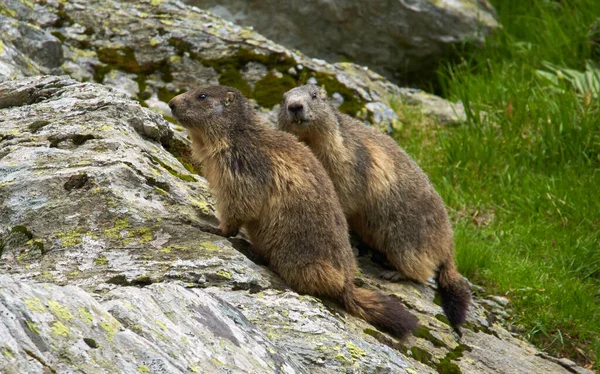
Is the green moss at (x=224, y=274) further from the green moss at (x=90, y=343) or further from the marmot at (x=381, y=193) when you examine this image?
the marmot at (x=381, y=193)

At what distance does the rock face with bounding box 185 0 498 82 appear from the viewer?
39.1ft

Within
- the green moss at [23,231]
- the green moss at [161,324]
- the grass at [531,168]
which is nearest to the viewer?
the green moss at [161,324]

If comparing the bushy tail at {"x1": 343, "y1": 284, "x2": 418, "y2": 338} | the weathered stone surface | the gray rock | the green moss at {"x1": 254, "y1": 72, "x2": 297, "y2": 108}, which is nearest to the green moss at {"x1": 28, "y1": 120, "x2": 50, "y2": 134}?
the gray rock

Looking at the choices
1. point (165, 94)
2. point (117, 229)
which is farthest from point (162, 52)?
point (117, 229)

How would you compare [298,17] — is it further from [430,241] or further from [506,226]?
[430,241]

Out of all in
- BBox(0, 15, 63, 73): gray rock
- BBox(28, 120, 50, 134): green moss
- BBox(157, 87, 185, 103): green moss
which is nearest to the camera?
BBox(28, 120, 50, 134): green moss

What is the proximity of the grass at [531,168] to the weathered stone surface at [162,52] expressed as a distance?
1.58 meters

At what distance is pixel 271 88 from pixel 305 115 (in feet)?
8.45

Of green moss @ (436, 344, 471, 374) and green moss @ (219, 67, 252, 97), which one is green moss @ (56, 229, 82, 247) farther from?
green moss @ (219, 67, 252, 97)

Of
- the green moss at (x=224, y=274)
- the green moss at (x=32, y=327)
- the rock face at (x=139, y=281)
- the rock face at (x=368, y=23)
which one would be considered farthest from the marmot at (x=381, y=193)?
the rock face at (x=368, y=23)

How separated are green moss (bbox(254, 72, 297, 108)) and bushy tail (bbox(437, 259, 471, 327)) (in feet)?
10.6

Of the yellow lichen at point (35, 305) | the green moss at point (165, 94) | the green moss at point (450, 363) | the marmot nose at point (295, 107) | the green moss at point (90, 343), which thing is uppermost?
the marmot nose at point (295, 107)

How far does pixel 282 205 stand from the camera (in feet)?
18.7

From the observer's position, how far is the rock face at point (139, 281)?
140 inches
